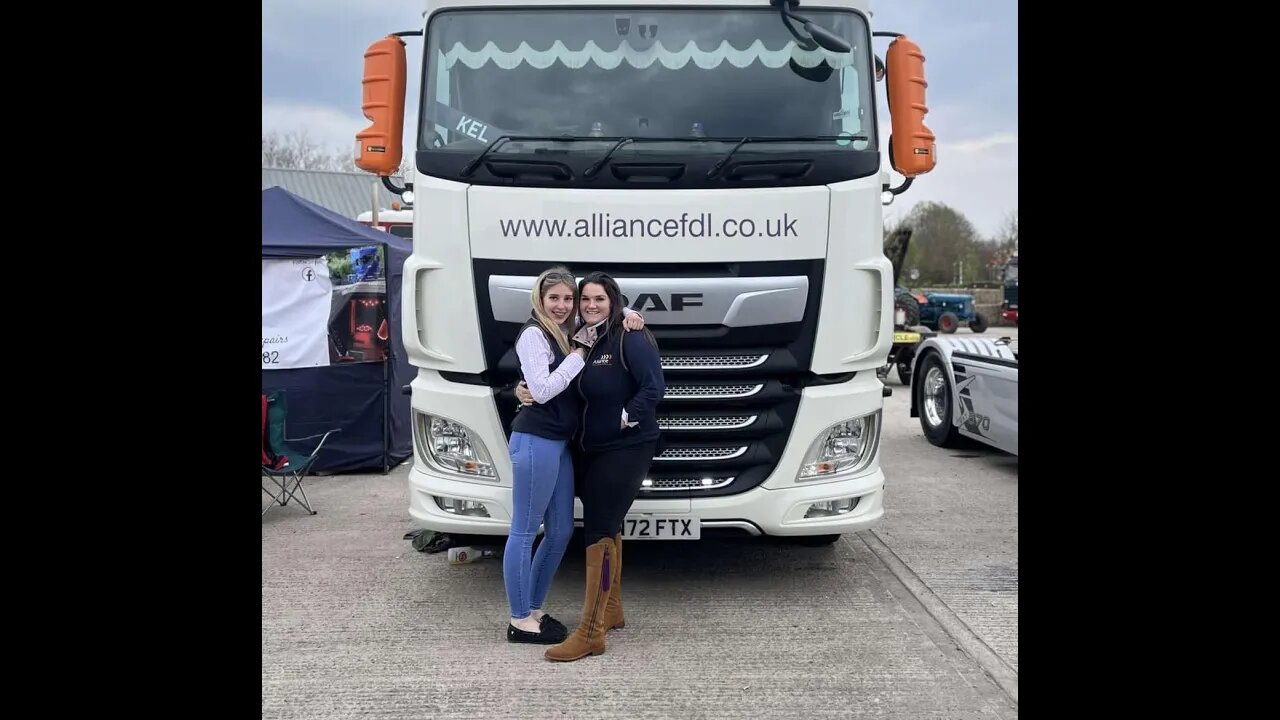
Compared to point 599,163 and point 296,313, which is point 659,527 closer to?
point 599,163

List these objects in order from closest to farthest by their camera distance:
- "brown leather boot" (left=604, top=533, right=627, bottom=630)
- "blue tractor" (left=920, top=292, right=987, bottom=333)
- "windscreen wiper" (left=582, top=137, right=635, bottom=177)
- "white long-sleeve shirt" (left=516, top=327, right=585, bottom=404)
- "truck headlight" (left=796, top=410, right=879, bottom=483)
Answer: "white long-sleeve shirt" (left=516, top=327, right=585, bottom=404) → "brown leather boot" (left=604, top=533, right=627, bottom=630) → "windscreen wiper" (left=582, top=137, right=635, bottom=177) → "truck headlight" (left=796, top=410, right=879, bottom=483) → "blue tractor" (left=920, top=292, right=987, bottom=333)

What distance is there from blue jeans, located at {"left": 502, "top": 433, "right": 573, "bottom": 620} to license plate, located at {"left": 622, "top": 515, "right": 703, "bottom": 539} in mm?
374

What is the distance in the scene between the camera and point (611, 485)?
4.00 meters

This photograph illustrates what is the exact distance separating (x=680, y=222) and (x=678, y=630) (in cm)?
194

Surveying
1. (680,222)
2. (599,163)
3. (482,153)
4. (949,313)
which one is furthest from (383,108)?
(949,313)

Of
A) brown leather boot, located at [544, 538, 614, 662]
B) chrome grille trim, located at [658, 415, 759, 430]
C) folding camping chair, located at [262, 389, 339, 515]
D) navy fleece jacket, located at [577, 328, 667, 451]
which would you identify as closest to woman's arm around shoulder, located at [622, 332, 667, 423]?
navy fleece jacket, located at [577, 328, 667, 451]

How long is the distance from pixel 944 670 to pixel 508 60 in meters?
3.47

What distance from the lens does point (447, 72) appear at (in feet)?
15.0

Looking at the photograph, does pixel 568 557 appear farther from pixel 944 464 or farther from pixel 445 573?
pixel 944 464

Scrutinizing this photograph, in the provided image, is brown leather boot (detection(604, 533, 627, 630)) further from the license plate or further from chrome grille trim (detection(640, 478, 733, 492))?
chrome grille trim (detection(640, 478, 733, 492))

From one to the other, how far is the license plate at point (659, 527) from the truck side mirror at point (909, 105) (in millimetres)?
2096

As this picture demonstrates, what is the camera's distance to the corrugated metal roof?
95.5 ft

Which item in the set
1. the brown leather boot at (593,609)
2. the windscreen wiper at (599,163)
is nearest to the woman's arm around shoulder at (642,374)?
the brown leather boot at (593,609)
